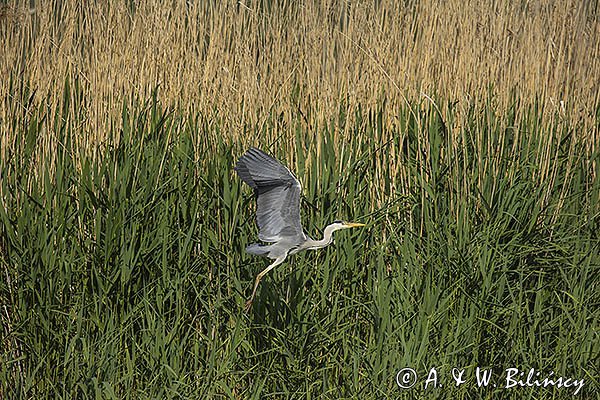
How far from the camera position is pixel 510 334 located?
278 centimetres

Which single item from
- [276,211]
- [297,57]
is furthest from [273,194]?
[297,57]

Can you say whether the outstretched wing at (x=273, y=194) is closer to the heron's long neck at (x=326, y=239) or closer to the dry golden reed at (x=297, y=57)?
the heron's long neck at (x=326, y=239)

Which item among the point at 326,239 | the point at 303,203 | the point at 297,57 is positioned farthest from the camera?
the point at 297,57

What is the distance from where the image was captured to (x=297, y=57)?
356 centimetres

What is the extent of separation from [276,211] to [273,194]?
2.3 inches

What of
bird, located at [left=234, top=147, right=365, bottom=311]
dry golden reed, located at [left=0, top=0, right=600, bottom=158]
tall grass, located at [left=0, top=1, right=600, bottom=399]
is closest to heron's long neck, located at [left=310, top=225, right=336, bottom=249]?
bird, located at [left=234, top=147, right=365, bottom=311]

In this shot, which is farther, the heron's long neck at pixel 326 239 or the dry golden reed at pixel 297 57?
the dry golden reed at pixel 297 57

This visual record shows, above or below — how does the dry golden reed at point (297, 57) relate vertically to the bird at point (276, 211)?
above

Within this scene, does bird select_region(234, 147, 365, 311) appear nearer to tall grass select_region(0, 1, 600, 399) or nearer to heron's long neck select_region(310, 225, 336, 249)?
heron's long neck select_region(310, 225, 336, 249)

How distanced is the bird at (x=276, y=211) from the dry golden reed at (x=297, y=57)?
68 cm

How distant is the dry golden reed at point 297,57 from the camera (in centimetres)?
330

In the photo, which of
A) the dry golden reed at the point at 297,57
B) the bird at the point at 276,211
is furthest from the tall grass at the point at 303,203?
the bird at the point at 276,211

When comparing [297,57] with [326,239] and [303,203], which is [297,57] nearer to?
[303,203]

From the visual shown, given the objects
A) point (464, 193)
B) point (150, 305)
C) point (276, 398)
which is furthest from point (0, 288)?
point (464, 193)
